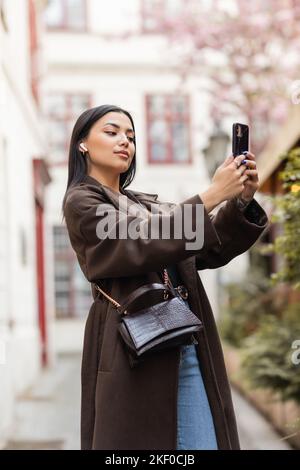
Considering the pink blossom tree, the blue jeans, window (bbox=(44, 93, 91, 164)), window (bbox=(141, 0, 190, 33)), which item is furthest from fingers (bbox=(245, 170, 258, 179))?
window (bbox=(44, 93, 91, 164))

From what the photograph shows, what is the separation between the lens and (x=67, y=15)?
18.7m

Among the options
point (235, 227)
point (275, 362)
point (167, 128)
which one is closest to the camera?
point (235, 227)

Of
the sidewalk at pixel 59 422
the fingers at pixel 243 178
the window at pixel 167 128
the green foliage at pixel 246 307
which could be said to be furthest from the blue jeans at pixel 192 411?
the window at pixel 167 128

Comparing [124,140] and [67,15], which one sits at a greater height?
[67,15]

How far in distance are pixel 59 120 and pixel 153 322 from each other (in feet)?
53.8

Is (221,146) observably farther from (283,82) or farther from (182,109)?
(182,109)

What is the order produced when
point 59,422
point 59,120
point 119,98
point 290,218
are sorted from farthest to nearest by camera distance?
point 119,98 → point 59,120 → point 59,422 → point 290,218

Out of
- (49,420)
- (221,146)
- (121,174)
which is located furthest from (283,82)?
(121,174)

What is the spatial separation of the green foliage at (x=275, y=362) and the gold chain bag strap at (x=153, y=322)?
148 inches

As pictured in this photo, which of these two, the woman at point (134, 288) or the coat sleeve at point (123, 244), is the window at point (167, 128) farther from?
the coat sleeve at point (123, 244)

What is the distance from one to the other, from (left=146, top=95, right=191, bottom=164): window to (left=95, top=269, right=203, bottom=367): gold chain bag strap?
1641cm

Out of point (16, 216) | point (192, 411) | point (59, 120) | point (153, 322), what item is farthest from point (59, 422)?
point (59, 120)

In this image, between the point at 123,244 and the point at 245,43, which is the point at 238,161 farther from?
the point at 245,43

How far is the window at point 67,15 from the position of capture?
733 inches
